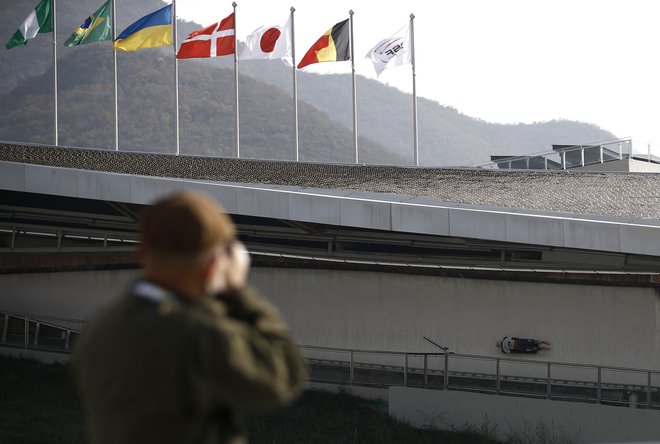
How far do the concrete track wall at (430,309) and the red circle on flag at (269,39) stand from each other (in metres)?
10.9

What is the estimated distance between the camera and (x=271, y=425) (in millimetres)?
→ 16344

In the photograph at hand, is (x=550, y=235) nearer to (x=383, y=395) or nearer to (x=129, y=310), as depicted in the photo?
(x=383, y=395)

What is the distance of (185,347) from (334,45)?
28685 millimetres

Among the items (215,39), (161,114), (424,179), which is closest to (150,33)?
(215,39)

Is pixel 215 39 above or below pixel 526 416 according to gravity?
above

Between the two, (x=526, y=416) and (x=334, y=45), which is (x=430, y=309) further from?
(x=334, y=45)

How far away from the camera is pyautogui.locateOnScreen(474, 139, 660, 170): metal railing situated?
27.3 meters

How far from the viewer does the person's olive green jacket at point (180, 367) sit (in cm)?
257

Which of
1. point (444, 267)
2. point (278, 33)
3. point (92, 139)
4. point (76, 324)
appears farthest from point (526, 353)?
point (92, 139)

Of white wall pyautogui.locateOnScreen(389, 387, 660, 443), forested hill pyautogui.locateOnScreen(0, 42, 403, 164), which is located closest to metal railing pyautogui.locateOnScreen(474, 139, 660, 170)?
white wall pyautogui.locateOnScreen(389, 387, 660, 443)

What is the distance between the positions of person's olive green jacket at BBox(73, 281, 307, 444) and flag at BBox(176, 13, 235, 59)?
2828 centimetres

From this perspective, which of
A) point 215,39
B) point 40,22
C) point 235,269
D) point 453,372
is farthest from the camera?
point 40,22

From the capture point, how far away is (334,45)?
30688 millimetres

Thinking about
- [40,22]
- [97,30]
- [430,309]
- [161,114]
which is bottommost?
[430,309]
